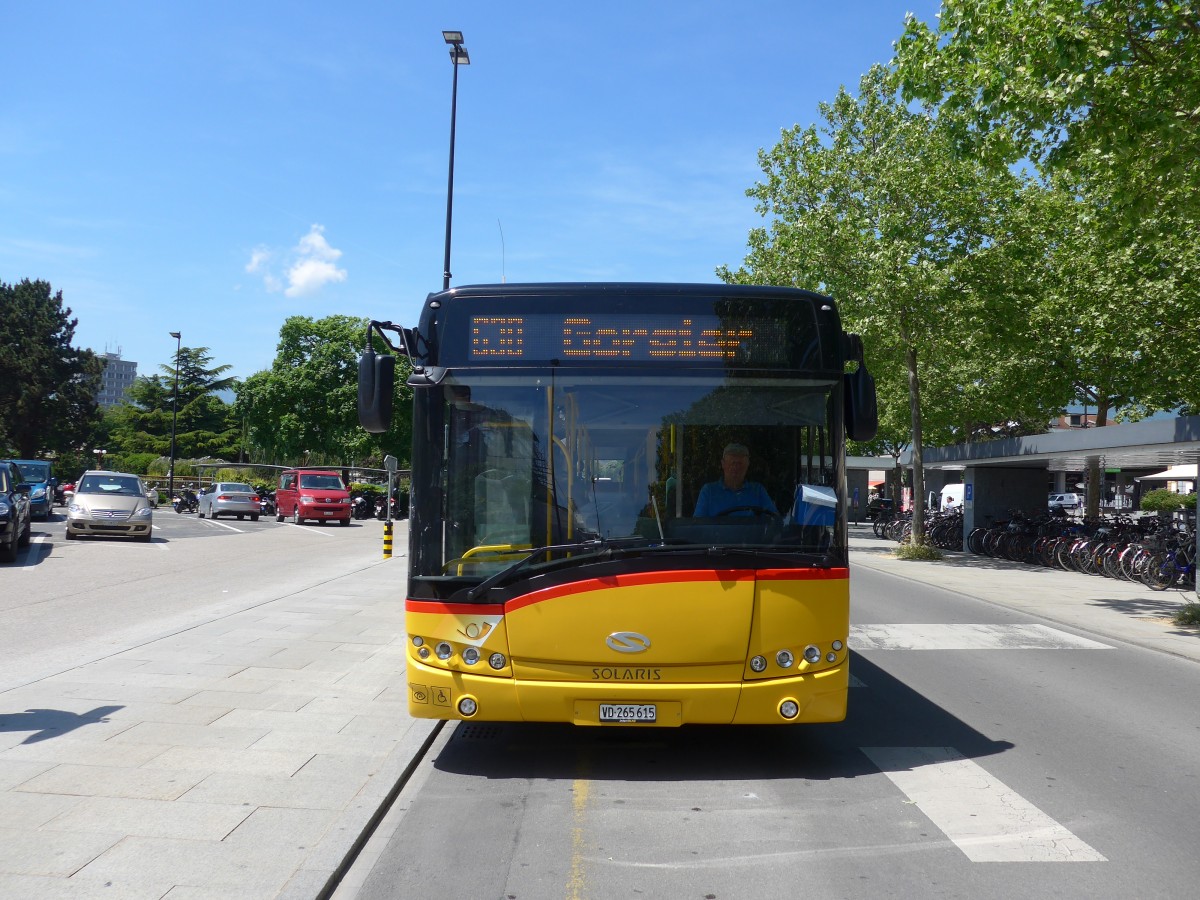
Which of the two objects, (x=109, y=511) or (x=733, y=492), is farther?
(x=109, y=511)

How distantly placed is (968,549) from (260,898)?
28929 millimetres

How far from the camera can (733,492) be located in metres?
6.08

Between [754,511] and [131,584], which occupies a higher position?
[754,511]

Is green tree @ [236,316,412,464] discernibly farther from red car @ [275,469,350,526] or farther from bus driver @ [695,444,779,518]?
bus driver @ [695,444,779,518]

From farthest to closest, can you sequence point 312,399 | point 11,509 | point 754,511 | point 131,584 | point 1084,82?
point 312,399, point 11,509, point 131,584, point 1084,82, point 754,511

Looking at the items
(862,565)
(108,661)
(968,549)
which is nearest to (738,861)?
(108,661)

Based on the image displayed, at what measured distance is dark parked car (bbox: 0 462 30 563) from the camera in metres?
18.2

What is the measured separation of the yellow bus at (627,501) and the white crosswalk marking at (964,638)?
585 cm

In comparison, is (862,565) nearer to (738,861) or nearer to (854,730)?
(854,730)

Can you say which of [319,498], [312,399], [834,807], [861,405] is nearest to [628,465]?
[861,405]

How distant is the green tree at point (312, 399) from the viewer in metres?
56.1

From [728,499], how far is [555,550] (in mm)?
1026

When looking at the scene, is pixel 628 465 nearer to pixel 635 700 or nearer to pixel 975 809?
pixel 635 700

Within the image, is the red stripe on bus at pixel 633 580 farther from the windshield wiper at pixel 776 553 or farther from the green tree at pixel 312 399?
the green tree at pixel 312 399
